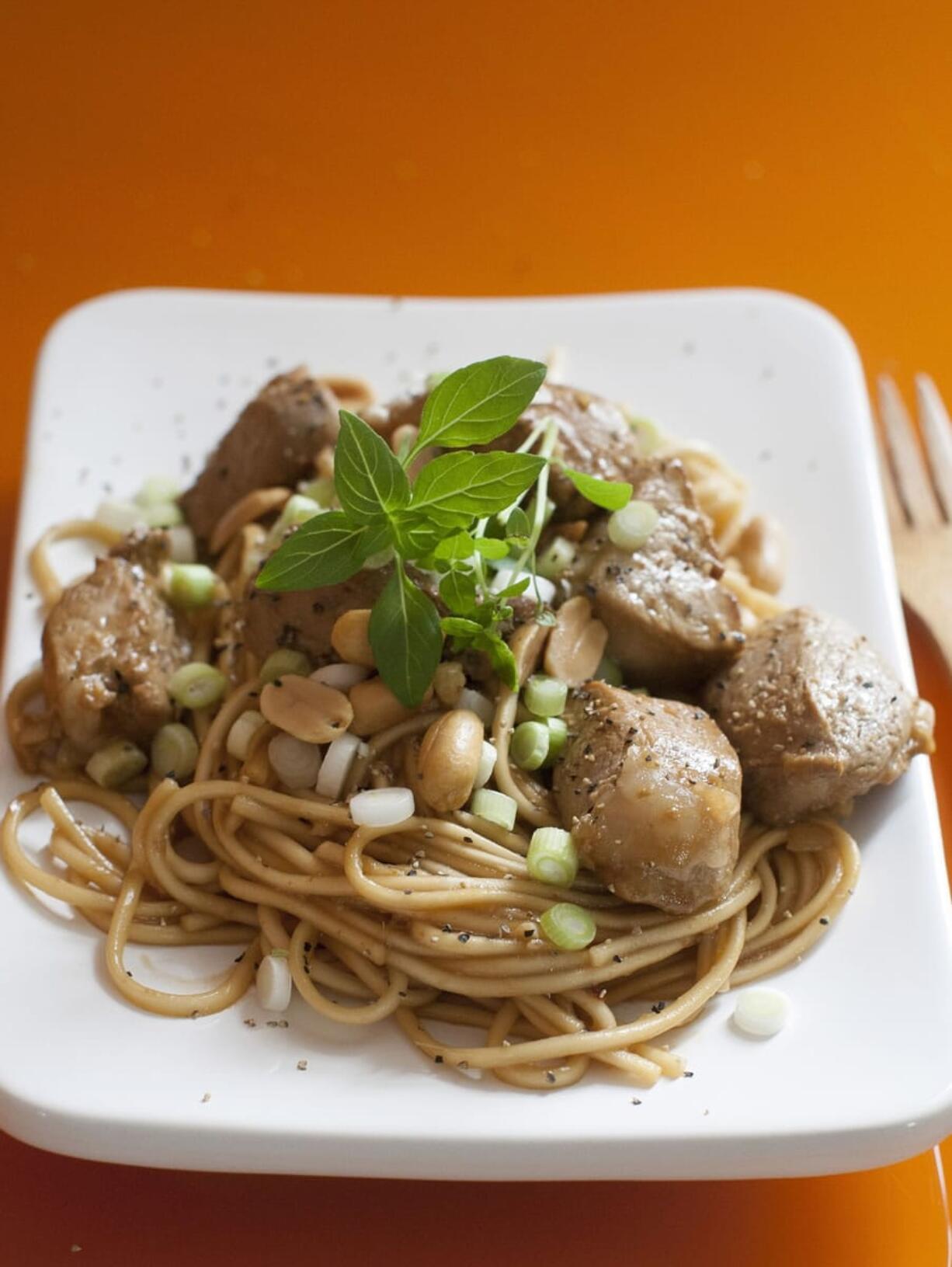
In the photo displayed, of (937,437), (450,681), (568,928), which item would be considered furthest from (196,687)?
(937,437)

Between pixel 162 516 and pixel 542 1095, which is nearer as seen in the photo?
pixel 542 1095

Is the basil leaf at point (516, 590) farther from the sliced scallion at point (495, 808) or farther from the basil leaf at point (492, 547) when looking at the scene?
the sliced scallion at point (495, 808)

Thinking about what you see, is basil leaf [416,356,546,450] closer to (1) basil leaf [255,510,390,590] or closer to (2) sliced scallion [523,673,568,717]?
(1) basil leaf [255,510,390,590]

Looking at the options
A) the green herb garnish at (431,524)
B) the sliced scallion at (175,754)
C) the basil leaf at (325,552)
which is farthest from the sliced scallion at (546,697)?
the sliced scallion at (175,754)

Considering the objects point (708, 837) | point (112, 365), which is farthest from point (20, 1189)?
point (112, 365)

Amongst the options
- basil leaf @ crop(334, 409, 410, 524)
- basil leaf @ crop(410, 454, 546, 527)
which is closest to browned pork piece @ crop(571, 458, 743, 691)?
basil leaf @ crop(410, 454, 546, 527)

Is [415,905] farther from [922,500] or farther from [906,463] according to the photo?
[906,463]
